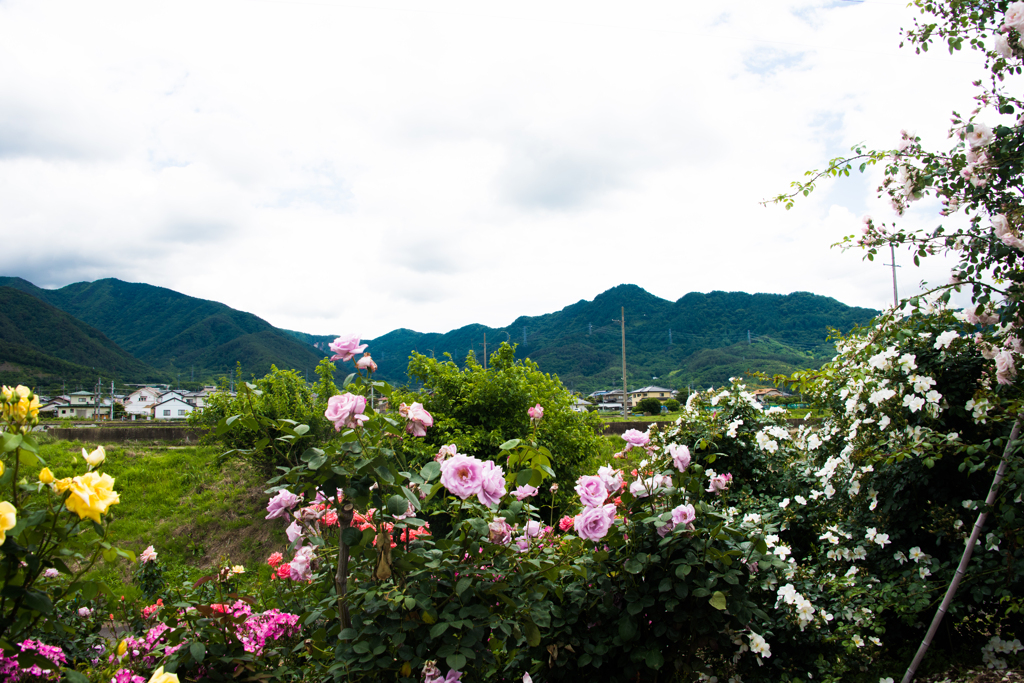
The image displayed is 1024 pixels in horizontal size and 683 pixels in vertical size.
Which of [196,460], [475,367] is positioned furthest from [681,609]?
[196,460]

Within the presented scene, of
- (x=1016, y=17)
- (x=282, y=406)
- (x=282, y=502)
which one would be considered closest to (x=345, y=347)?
(x=282, y=502)

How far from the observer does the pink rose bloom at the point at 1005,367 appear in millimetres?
1949

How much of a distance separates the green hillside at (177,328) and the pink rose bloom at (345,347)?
96.2m

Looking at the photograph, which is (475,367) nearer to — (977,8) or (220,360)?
(977,8)

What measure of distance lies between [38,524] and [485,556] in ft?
3.35

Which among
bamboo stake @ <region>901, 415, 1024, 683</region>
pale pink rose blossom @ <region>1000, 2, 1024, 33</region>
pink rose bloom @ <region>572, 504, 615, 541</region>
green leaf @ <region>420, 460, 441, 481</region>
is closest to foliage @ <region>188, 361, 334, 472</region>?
green leaf @ <region>420, 460, 441, 481</region>

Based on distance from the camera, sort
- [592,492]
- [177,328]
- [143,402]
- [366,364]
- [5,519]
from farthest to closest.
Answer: [177,328], [143,402], [592,492], [366,364], [5,519]

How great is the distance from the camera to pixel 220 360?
106 meters

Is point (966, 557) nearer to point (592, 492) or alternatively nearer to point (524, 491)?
point (592, 492)

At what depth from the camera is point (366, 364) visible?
1.45 meters

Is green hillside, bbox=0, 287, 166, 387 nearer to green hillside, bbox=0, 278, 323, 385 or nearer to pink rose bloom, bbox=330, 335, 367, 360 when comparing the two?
green hillside, bbox=0, 278, 323, 385

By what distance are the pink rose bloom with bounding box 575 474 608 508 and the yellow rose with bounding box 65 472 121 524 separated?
116 cm

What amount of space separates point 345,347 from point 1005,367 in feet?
7.86

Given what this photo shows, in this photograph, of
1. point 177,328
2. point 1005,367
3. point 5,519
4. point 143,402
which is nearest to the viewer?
point 5,519
